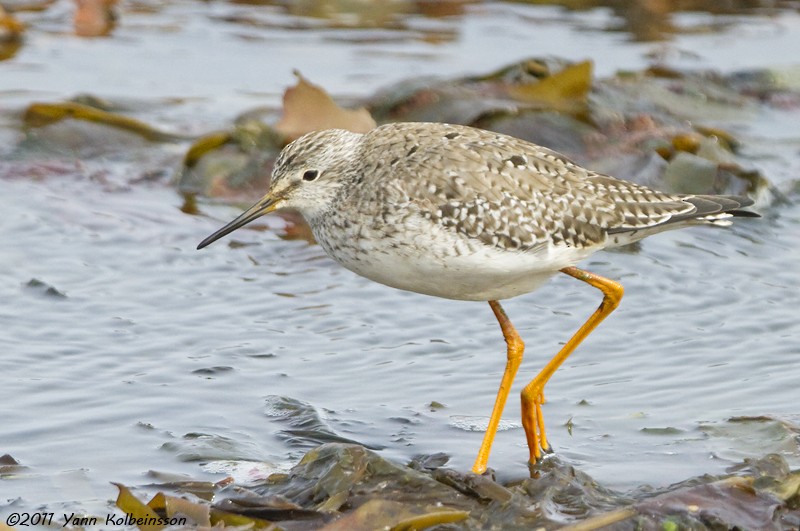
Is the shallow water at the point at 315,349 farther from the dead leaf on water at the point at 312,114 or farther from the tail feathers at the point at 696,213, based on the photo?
the tail feathers at the point at 696,213

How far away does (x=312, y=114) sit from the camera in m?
11.0

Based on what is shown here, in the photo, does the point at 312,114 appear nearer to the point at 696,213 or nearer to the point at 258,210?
the point at 258,210

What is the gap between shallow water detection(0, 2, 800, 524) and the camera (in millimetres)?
7000

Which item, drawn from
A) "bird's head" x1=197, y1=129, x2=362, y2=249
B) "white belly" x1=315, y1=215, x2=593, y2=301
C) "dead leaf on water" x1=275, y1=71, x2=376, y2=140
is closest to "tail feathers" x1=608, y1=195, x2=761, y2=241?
"white belly" x1=315, y1=215, x2=593, y2=301

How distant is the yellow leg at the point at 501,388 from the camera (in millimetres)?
6774

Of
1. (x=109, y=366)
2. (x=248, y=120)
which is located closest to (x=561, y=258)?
(x=109, y=366)

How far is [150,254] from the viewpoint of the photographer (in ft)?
33.0

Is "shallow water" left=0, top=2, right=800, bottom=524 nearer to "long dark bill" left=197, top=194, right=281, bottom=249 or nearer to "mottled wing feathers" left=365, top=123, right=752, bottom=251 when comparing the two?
"long dark bill" left=197, top=194, right=281, bottom=249

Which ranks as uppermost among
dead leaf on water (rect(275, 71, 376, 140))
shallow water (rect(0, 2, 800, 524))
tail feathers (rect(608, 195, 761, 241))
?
tail feathers (rect(608, 195, 761, 241))

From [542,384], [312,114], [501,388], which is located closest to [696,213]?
[542,384]

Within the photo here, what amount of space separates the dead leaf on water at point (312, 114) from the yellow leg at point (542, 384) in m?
3.92

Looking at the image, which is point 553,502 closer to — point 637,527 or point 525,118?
point 637,527

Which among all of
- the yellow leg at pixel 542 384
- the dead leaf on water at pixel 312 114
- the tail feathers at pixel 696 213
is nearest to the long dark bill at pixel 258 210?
the yellow leg at pixel 542 384

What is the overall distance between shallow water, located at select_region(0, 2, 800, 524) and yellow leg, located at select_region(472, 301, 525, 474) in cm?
20
